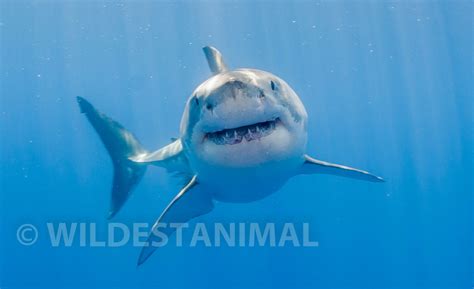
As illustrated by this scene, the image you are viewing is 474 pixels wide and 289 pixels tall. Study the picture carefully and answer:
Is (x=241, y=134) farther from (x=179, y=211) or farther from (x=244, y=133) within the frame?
(x=179, y=211)

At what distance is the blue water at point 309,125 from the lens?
1078 inches

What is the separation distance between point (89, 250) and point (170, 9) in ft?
59.4

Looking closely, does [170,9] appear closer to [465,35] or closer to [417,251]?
[465,35]

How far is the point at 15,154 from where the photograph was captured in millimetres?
43594

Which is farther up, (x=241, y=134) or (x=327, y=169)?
(x=241, y=134)

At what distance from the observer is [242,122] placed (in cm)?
339

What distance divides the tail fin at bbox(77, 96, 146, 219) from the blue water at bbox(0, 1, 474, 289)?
16374 millimetres

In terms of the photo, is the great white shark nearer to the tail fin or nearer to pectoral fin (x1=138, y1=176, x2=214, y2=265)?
pectoral fin (x1=138, y1=176, x2=214, y2=265)

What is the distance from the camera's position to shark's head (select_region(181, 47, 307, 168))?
133 inches

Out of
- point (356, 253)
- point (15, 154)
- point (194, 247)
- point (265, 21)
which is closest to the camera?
point (265, 21)

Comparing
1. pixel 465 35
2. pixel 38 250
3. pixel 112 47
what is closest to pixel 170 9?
pixel 112 47

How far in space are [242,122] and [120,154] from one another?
18.8ft
